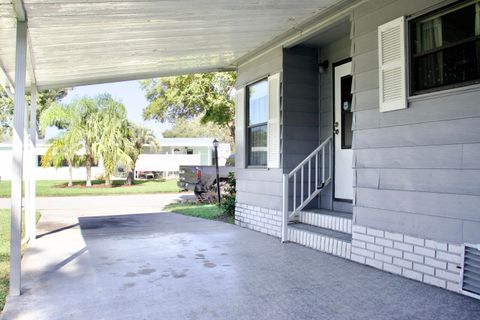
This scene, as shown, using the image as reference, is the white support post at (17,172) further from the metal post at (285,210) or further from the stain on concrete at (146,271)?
the metal post at (285,210)

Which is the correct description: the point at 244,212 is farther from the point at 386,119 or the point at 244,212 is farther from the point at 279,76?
the point at 386,119

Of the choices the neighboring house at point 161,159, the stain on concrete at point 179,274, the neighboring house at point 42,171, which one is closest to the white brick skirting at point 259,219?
the stain on concrete at point 179,274

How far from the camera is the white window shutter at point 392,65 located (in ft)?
12.8

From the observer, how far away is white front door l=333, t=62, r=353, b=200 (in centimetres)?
564

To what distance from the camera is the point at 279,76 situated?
612 centimetres

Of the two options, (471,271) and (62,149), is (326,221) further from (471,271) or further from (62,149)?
(62,149)

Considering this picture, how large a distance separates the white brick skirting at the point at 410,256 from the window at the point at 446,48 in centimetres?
140

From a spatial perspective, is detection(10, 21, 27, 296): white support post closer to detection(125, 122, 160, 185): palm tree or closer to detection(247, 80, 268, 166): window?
detection(247, 80, 268, 166): window

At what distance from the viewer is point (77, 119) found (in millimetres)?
17219

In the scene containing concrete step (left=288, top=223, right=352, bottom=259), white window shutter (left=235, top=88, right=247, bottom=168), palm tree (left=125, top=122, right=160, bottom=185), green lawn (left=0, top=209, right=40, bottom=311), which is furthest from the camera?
palm tree (left=125, top=122, right=160, bottom=185)

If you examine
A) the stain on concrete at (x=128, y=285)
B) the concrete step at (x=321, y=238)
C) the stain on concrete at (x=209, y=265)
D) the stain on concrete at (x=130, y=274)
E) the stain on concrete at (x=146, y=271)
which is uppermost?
the concrete step at (x=321, y=238)

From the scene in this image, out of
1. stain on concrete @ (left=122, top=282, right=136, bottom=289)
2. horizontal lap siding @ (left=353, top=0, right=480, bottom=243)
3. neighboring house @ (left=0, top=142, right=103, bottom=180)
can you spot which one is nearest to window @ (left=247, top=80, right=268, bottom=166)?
horizontal lap siding @ (left=353, top=0, right=480, bottom=243)

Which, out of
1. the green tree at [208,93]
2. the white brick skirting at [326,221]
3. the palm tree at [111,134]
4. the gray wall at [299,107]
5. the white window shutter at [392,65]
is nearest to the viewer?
the white window shutter at [392,65]

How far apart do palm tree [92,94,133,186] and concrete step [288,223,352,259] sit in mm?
13215
